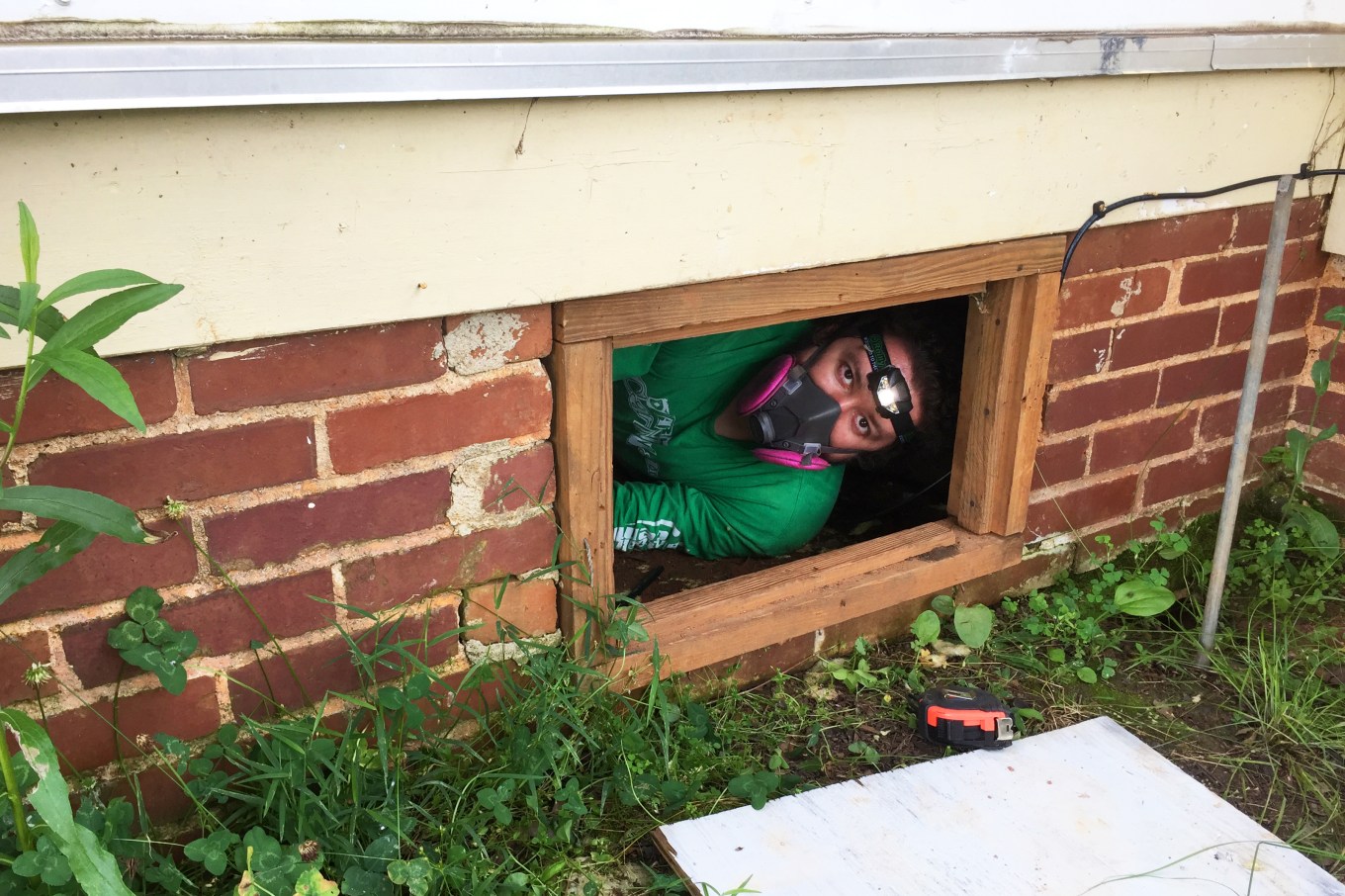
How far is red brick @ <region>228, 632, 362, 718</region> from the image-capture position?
1.85 metres

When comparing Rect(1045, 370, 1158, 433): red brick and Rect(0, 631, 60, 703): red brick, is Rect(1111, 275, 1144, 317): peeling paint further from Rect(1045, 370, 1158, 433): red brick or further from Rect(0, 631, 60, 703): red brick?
Rect(0, 631, 60, 703): red brick

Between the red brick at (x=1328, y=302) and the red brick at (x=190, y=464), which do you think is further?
the red brick at (x=1328, y=302)

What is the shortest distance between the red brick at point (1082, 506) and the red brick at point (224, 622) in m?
1.69

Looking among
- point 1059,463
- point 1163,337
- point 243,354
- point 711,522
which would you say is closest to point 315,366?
point 243,354

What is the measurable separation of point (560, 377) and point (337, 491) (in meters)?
0.43

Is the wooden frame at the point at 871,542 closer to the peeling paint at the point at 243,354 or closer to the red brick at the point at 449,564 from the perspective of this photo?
the red brick at the point at 449,564

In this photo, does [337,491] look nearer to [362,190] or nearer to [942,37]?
[362,190]

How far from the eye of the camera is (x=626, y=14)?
1.73 metres

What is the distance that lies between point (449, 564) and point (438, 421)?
10.6 inches

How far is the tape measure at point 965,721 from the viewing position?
2232mm

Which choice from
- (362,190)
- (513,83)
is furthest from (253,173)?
(513,83)

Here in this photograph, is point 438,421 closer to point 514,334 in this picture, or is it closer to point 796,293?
point 514,334

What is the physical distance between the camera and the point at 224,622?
1791mm

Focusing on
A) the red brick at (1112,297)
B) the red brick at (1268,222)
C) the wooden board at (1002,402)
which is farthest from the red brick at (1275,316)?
the wooden board at (1002,402)
